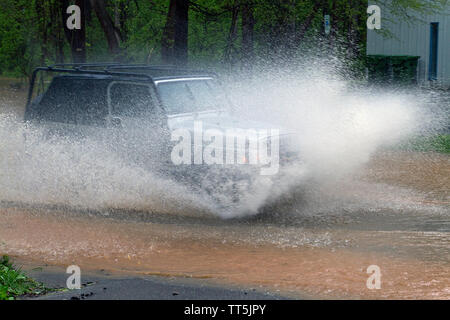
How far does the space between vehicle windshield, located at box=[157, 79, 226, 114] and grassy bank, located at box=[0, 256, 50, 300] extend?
3815mm

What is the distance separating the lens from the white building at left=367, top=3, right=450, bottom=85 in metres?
24.4

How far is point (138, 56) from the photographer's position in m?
23.2

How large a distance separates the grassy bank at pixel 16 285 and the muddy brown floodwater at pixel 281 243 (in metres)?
0.88

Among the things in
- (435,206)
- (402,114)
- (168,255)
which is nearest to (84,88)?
(168,255)

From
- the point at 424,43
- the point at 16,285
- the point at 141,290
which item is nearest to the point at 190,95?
the point at 141,290

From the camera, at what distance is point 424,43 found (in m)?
25.6

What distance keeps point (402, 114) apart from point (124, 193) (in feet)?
42.6

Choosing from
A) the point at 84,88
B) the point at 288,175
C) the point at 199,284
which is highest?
the point at 84,88

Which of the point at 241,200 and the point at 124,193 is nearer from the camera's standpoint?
the point at 241,200

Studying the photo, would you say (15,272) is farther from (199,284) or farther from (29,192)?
(29,192)

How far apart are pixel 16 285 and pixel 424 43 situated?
72.0 ft

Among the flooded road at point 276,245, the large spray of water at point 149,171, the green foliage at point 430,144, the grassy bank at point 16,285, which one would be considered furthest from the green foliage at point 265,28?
the grassy bank at point 16,285

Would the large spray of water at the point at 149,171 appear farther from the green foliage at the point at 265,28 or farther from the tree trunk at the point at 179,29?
the green foliage at the point at 265,28

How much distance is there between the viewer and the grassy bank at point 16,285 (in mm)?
6012
